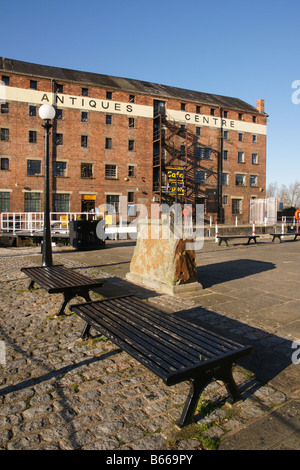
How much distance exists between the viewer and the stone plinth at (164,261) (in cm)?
595

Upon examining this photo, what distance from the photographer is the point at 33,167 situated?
29219 mm

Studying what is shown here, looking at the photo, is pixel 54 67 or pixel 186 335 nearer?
pixel 186 335

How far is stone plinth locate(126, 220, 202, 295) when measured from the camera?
5.95 meters

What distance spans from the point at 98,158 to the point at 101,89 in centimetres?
701

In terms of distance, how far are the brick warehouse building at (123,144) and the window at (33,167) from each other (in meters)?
0.09

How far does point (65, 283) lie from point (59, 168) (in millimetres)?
26817

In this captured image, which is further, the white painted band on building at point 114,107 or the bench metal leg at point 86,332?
the white painted band on building at point 114,107

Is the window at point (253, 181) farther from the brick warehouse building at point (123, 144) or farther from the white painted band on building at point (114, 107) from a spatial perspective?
the white painted band on building at point (114, 107)

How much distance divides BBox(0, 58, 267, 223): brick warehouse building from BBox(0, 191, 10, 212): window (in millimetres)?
88

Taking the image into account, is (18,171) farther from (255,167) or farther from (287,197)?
(287,197)

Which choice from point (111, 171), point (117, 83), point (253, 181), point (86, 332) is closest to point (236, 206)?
point (253, 181)

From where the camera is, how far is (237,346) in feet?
8.52

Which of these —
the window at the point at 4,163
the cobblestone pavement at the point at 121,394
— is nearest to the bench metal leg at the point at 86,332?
the cobblestone pavement at the point at 121,394
